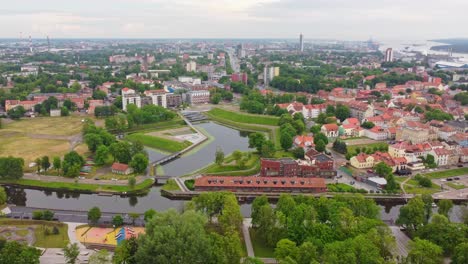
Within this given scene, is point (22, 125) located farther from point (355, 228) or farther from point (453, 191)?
point (453, 191)

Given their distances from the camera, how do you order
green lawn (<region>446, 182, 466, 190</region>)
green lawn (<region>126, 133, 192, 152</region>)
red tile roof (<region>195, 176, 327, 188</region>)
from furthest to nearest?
green lawn (<region>126, 133, 192, 152</region>) → green lawn (<region>446, 182, 466, 190</region>) → red tile roof (<region>195, 176, 327, 188</region>)

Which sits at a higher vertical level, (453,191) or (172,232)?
(172,232)

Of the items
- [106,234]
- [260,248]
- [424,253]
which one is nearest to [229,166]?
[260,248]

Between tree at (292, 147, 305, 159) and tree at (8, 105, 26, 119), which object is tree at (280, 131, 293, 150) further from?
tree at (8, 105, 26, 119)

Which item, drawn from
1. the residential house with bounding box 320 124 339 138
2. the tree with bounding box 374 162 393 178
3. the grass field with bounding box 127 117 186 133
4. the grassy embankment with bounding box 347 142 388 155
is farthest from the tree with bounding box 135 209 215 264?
the grass field with bounding box 127 117 186 133

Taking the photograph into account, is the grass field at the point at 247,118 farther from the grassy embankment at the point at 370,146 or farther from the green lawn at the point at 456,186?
the green lawn at the point at 456,186

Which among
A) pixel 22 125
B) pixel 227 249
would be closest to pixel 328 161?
pixel 227 249

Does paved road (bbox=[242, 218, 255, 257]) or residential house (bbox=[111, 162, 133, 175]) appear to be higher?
residential house (bbox=[111, 162, 133, 175])
